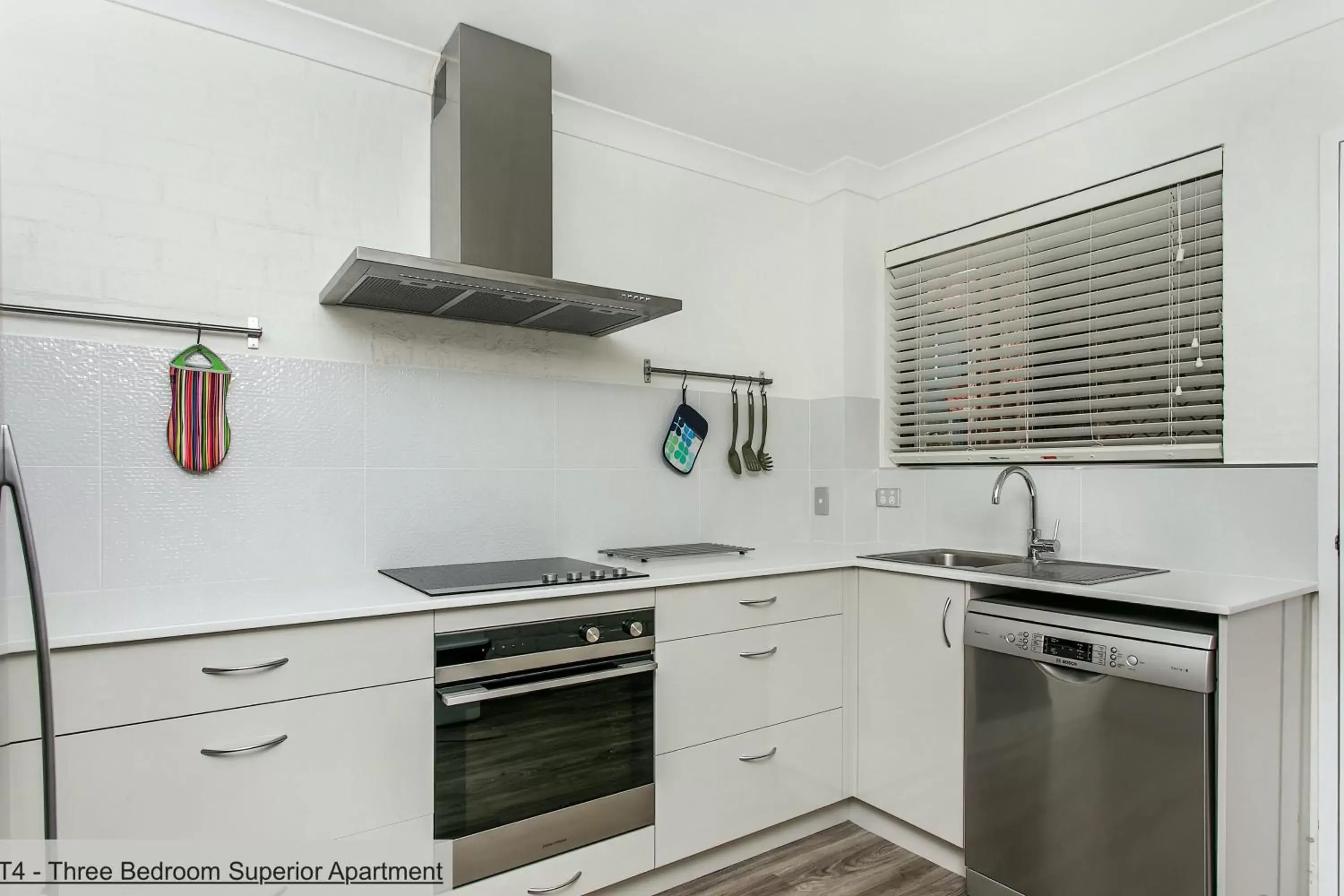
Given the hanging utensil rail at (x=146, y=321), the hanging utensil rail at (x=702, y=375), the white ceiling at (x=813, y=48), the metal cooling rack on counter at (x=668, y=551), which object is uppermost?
the white ceiling at (x=813, y=48)

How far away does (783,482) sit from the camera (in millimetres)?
3223

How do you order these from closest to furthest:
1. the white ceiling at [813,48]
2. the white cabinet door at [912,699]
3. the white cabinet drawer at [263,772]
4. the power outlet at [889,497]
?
the white cabinet drawer at [263,772]
the white ceiling at [813,48]
the white cabinet door at [912,699]
the power outlet at [889,497]

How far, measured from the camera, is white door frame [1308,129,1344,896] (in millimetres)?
1978

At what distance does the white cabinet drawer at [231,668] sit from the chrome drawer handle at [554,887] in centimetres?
62

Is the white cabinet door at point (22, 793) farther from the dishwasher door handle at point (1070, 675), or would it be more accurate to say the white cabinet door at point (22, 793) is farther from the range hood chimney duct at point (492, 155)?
the dishwasher door handle at point (1070, 675)

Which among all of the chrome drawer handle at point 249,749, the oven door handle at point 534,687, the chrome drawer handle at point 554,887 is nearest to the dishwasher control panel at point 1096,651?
the oven door handle at point 534,687

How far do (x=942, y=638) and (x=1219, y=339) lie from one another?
1198mm

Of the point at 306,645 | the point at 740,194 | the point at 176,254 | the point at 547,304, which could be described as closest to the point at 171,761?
the point at 306,645

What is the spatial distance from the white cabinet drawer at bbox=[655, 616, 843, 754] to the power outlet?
76 centimetres

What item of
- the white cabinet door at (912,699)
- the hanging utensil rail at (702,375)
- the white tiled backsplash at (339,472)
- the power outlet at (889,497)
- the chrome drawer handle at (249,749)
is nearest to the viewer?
the chrome drawer handle at (249,749)

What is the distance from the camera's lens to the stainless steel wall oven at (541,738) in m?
1.80

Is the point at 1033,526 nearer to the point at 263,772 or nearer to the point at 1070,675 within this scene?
the point at 1070,675

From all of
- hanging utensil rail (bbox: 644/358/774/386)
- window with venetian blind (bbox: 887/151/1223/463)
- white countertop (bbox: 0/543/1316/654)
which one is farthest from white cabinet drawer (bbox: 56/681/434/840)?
window with venetian blind (bbox: 887/151/1223/463)

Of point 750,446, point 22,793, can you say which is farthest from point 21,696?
point 750,446
